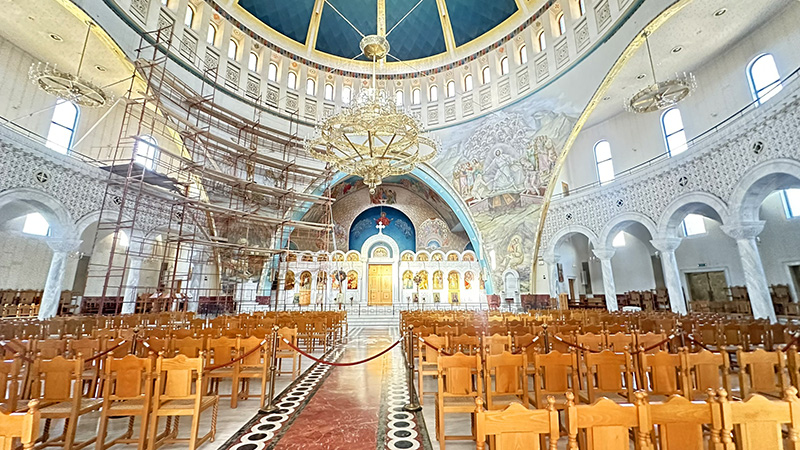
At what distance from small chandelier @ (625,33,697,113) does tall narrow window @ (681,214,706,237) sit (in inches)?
333

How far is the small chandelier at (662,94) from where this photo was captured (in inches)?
357

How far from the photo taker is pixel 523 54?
17375mm

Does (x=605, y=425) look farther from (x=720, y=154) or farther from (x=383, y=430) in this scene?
(x=720, y=154)

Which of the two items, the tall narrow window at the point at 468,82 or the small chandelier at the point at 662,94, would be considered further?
the tall narrow window at the point at 468,82

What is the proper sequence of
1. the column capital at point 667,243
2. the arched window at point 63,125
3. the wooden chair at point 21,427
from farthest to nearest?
the arched window at point 63,125, the column capital at point 667,243, the wooden chair at point 21,427

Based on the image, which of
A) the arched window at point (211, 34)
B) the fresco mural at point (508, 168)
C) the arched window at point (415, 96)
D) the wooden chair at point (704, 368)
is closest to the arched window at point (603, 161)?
the fresco mural at point (508, 168)

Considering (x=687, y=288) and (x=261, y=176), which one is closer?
(x=687, y=288)

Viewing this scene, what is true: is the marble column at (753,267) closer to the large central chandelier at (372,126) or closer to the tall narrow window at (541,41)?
the large central chandelier at (372,126)

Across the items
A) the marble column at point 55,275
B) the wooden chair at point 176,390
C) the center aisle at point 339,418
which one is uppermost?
the marble column at point 55,275

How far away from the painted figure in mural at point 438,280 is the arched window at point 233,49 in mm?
16990

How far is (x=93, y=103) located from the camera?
996 centimetres

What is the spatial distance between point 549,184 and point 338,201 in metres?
15.1

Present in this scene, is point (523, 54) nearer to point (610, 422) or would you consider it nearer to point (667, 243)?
point (667, 243)

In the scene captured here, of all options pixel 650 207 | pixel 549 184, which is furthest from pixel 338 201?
pixel 650 207
